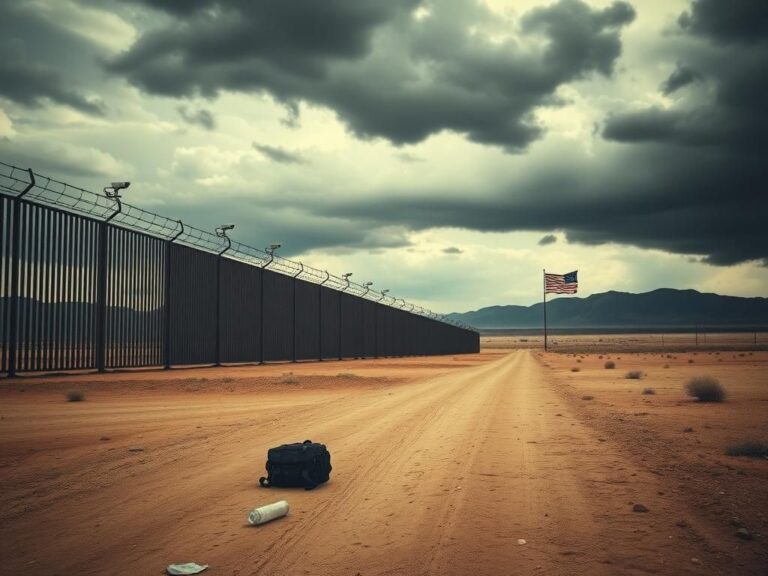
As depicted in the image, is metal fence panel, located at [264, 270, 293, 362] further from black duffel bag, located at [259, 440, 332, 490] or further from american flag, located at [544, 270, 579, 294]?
american flag, located at [544, 270, 579, 294]

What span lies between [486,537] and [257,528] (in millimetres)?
2311

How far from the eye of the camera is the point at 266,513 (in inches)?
233

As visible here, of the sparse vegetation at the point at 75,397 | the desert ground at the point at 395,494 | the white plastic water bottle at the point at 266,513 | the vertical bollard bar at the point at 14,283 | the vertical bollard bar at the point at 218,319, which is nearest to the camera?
the desert ground at the point at 395,494

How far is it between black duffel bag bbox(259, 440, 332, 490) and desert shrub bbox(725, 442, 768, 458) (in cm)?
696

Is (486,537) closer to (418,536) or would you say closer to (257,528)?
(418,536)

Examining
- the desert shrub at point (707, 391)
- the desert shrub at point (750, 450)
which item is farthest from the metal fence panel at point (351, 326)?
the desert shrub at point (750, 450)

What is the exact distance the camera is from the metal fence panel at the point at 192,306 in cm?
3219

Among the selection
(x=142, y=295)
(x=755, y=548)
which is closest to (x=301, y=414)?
(x=755, y=548)

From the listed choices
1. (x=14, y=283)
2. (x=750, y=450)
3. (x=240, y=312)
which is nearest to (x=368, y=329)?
(x=240, y=312)

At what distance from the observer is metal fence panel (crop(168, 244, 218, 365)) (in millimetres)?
32188

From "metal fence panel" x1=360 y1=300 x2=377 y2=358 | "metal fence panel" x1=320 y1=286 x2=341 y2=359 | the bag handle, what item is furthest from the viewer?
"metal fence panel" x1=360 y1=300 x2=377 y2=358

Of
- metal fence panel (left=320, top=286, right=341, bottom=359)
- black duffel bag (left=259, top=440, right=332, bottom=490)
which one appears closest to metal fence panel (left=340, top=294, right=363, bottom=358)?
metal fence panel (left=320, top=286, right=341, bottom=359)

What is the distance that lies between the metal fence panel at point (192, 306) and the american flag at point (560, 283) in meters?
50.6

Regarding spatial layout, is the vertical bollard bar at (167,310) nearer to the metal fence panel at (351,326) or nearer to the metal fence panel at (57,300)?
the metal fence panel at (57,300)
